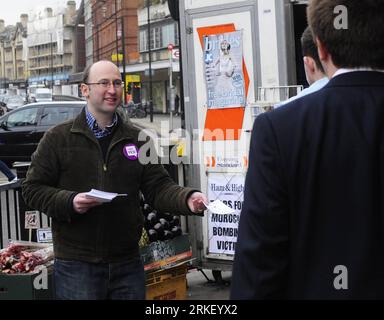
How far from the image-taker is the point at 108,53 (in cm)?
8788

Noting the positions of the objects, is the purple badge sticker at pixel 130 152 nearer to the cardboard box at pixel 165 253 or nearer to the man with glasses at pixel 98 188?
the man with glasses at pixel 98 188

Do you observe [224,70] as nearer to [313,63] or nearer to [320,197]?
[313,63]

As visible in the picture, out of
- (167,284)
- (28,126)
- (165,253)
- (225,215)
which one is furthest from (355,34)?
(28,126)

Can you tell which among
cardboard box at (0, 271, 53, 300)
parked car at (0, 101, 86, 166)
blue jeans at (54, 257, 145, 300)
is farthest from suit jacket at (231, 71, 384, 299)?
parked car at (0, 101, 86, 166)

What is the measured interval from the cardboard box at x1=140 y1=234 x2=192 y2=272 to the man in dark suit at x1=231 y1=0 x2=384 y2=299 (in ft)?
9.81

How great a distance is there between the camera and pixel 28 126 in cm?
1664

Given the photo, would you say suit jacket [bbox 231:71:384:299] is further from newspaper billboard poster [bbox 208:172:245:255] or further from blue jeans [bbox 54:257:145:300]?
newspaper billboard poster [bbox 208:172:245:255]

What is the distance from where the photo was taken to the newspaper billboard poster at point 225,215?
5.45m

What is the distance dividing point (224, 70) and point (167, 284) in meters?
1.86

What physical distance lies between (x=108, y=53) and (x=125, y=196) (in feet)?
284

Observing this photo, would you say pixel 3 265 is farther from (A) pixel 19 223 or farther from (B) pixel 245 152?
(B) pixel 245 152

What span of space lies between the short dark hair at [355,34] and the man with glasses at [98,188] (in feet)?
5.57

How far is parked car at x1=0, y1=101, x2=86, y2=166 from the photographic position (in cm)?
1650

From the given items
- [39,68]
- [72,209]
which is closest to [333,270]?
[72,209]
